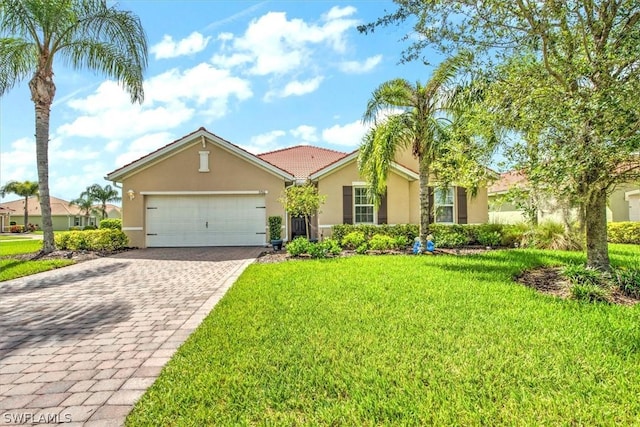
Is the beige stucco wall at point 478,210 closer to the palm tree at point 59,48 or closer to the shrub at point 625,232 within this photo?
the shrub at point 625,232

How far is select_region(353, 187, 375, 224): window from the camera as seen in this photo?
1680 centimetres

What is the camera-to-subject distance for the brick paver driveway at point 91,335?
3.19 metres

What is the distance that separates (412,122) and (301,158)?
482 inches

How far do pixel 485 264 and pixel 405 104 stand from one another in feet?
20.3

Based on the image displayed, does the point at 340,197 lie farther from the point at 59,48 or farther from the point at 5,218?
the point at 5,218

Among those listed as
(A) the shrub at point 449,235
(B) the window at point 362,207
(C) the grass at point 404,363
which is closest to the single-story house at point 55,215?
(B) the window at point 362,207

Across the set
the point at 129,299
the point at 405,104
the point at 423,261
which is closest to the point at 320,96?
the point at 405,104

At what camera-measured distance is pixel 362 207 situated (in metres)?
16.8

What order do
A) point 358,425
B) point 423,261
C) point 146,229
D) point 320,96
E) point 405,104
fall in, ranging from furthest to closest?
point 146,229
point 320,96
point 405,104
point 423,261
point 358,425

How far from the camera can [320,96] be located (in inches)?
623

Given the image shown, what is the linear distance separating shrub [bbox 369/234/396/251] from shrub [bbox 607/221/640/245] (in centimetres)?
1096

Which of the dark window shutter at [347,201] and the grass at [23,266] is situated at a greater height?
the dark window shutter at [347,201]

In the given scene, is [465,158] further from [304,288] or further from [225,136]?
[225,136]

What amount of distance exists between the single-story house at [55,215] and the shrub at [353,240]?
163 ft
